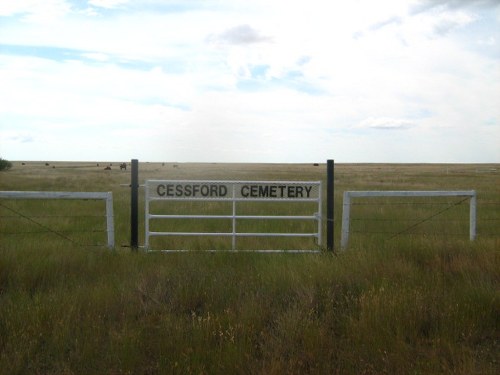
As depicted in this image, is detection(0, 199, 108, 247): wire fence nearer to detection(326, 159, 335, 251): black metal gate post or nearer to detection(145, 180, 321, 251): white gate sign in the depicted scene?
detection(145, 180, 321, 251): white gate sign

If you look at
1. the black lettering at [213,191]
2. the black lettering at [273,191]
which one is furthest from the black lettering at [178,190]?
the black lettering at [273,191]

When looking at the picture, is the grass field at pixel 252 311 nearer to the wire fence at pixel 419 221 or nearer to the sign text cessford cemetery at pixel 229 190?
the sign text cessford cemetery at pixel 229 190

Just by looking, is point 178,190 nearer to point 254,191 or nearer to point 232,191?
point 232,191

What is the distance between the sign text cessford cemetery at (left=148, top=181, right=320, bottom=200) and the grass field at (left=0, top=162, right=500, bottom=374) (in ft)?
4.64

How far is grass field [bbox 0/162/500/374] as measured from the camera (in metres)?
4.46

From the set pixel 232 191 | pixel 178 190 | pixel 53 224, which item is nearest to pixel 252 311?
pixel 232 191

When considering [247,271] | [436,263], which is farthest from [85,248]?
[436,263]

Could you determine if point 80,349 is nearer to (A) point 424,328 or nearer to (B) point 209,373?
(B) point 209,373

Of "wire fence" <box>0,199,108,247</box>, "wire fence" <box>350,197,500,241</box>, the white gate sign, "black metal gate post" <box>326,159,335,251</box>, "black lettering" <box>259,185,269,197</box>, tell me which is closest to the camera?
"black metal gate post" <box>326,159,335,251</box>

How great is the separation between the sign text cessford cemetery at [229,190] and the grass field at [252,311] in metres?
1.41

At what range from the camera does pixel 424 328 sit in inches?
202

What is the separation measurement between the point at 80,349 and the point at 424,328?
3.41 metres

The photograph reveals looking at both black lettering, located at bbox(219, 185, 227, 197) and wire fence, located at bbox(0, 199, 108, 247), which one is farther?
wire fence, located at bbox(0, 199, 108, 247)

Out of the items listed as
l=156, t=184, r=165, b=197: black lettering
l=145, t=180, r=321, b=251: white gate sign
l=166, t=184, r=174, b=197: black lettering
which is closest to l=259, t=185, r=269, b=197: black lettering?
l=145, t=180, r=321, b=251: white gate sign
